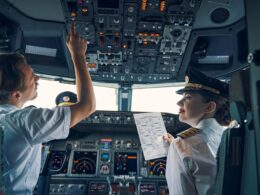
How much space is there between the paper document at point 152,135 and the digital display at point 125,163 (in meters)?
0.43

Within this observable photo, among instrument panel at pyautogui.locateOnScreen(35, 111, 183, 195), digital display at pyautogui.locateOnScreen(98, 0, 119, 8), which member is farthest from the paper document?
digital display at pyautogui.locateOnScreen(98, 0, 119, 8)

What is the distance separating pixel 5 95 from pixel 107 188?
1585mm

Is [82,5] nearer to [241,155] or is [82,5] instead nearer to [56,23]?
Answer: [56,23]

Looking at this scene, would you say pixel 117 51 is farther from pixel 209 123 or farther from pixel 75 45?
pixel 75 45

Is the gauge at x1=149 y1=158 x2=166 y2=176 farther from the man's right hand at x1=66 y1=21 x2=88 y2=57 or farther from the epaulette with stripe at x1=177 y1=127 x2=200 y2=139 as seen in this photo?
the man's right hand at x1=66 y1=21 x2=88 y2=57

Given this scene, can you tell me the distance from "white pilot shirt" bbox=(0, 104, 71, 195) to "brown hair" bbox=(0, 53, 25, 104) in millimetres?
135

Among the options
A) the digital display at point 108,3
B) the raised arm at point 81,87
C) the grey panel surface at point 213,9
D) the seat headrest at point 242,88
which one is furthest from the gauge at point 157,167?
the seat headrest at point 242,88

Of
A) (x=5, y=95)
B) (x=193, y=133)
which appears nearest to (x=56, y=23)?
(x=5, y=95)

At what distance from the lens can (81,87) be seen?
1.43m

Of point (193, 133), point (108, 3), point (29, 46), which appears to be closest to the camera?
point (193, 133)

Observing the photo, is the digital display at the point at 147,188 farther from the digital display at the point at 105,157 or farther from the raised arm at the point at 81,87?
the raised arm at the point at 81,87

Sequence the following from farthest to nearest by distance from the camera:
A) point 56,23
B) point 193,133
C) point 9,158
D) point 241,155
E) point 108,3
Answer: point 56,23, point 108,3, point 193,133, point 9,158, point 241,155

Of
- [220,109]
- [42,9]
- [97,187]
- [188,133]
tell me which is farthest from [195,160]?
[42,9]

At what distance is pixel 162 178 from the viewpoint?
2.94 metres
